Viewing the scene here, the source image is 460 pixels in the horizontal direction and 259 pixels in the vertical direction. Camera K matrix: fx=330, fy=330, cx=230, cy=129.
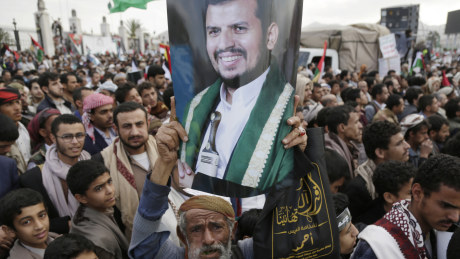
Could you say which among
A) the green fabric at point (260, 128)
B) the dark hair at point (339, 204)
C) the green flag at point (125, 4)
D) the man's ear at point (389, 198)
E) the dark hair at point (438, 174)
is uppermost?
the green flag at point (125, 4)

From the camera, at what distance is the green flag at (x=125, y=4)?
1.56 metres

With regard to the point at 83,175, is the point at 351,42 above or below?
above

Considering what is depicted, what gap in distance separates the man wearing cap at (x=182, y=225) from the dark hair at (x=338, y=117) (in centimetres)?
233

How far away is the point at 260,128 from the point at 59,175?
204cm

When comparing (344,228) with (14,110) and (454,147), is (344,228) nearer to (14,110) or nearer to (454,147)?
(454,147)

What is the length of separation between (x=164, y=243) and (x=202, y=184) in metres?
0.59

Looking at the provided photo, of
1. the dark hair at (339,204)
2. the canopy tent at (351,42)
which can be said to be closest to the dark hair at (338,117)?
the dark hair at (339,204)

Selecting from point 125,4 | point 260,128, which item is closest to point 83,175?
point 125,4

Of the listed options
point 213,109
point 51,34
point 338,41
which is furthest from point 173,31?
point 51,34

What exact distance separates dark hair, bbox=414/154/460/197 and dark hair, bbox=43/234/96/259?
71.5 inches

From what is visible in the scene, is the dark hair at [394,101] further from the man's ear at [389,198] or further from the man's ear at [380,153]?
the man's ear at [389,198]

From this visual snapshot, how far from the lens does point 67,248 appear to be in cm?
171

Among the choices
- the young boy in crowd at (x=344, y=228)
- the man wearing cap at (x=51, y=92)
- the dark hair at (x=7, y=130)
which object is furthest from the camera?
the man wearing cap at (x=51, y=92)

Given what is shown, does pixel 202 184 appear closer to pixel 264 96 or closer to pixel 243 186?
pixel 243 186
